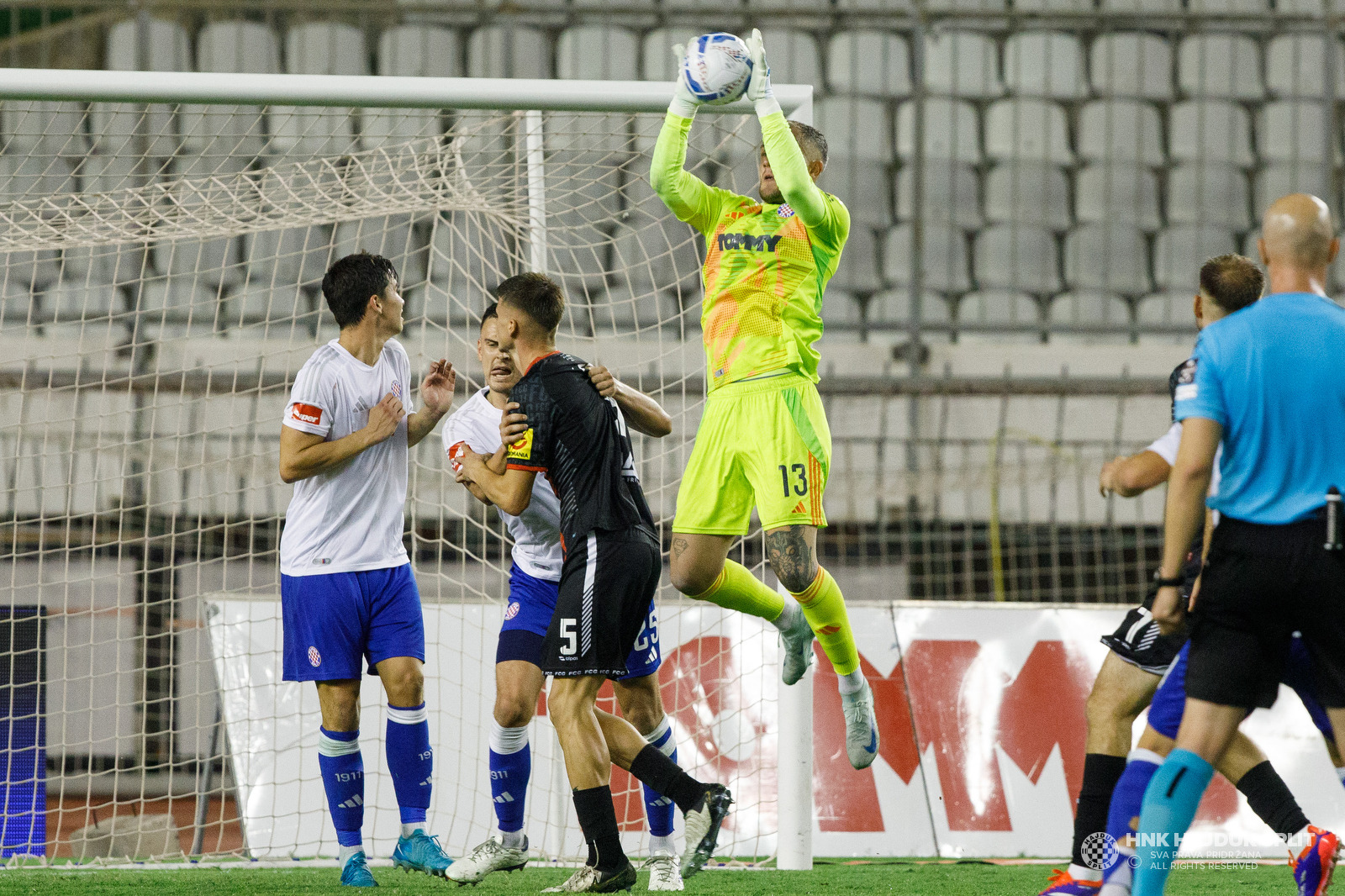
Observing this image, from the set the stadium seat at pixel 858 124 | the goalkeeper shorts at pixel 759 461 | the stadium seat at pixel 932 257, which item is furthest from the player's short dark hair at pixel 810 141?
the stadium seat at pixel 858 124

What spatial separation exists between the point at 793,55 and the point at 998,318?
325cm

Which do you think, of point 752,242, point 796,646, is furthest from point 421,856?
point 752,242

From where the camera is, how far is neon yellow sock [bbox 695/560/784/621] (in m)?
4.66

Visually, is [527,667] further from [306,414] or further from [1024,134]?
[1024,134]

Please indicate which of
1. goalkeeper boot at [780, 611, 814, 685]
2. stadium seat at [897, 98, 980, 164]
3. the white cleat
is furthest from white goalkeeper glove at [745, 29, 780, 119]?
stadium seat at [897, 98, 980, 164]

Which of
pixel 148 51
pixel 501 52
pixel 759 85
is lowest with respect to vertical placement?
pixel 759 85

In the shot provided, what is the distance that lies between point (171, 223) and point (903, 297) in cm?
737

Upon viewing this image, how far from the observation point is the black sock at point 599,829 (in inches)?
154

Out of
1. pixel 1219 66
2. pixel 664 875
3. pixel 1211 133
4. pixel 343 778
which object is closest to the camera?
pixel 664 875

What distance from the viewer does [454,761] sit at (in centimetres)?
631

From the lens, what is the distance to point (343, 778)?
4582mm

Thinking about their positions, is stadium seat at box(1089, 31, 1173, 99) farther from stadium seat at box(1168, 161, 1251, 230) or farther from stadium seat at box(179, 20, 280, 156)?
stadium seat at box(179, 20, 280, 156)

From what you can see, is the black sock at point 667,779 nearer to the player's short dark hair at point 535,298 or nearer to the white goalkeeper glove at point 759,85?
the player's short dark hair at point 535,298

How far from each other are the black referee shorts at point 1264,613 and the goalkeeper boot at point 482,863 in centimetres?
250
